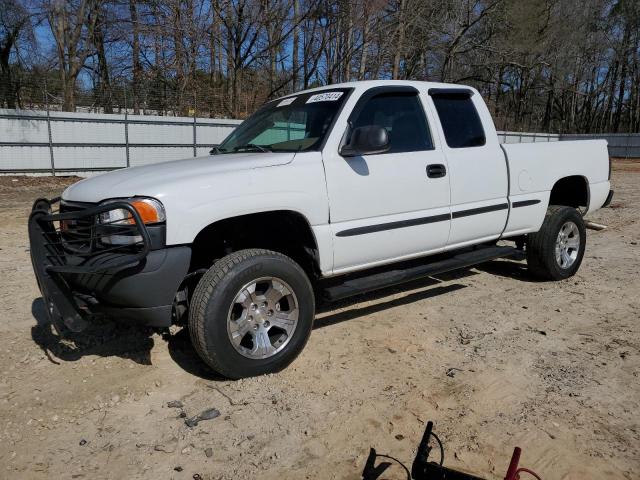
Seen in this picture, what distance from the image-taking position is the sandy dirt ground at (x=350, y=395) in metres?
2.62

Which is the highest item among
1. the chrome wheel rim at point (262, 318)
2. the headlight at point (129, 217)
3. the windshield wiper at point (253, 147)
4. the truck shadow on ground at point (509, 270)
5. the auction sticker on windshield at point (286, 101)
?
the auction sticker on windshield at point (286, 101)

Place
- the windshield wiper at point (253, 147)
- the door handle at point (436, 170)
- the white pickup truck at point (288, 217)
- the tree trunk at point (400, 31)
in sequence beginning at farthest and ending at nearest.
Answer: the tree trunk at point (400, 31), the door handle at point (436, 170), the windshield wiper at point (253, 147), the white pickup truck at point (288, 217)

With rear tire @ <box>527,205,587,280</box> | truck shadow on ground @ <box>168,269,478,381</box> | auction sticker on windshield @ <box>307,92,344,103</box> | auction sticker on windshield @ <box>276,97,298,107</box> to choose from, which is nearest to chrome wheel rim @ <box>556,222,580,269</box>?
rear tire @ <box>527,205,587,280</box>

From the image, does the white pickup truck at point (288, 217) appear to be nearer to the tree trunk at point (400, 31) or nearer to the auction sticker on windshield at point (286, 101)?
the auction sticker on windshield at point (286, 101)

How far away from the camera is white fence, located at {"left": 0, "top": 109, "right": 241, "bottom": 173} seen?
15.5 metres

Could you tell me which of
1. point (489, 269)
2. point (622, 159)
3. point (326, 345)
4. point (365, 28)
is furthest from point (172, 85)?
point (622, 159)

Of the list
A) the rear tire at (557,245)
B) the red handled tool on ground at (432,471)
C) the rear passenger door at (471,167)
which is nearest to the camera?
the red handled tool on ground at (432,471)

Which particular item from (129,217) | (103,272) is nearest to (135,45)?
(129,217)

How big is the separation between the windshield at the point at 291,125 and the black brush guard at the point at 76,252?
1.34 m

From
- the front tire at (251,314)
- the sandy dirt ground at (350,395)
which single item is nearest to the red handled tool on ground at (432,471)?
the sandy dirt ground at (350,395)

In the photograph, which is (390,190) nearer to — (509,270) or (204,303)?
(204,303)

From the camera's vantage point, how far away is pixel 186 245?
121 inches

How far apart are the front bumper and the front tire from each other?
23 cm

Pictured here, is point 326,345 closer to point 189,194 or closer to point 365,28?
point 189,194
